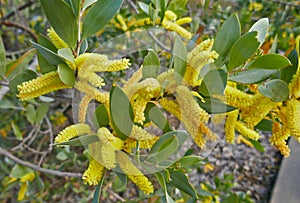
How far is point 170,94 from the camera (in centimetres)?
57

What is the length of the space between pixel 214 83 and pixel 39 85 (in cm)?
29

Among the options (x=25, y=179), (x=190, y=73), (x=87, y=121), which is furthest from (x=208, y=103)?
(x=25, y=179)

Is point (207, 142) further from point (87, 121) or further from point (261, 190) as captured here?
point (261, 190)

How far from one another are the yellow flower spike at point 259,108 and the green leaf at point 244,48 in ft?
0.31

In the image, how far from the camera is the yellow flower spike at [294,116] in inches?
21.8

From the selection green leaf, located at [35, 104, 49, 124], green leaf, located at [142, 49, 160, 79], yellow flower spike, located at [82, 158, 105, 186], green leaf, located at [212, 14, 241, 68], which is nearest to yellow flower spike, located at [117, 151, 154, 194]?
yellow flower spike, located at [82, 158, 105, 186]

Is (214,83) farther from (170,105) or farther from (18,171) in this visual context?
(18,171)

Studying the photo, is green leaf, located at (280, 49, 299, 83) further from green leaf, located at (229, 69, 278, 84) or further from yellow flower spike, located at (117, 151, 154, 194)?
yellow flower spike, located at (117, 151, 154, 194)

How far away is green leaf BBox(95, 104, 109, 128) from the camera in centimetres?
55

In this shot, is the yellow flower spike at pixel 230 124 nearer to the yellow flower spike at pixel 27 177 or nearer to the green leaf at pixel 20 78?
the green leaf at pixel 20 78

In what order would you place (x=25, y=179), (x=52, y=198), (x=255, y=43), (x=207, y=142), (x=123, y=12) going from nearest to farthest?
(x=255, y=43), (x=207, y=142), (x=25, y=179), (x=123, y=12), (x=52, y=198)

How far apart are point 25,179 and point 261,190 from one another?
2.45m

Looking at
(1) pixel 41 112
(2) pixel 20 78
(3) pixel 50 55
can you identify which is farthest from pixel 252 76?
(1) pixel 41 112

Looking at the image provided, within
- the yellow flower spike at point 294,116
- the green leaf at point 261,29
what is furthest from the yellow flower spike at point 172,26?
the yellow flower spike at point 294,116
